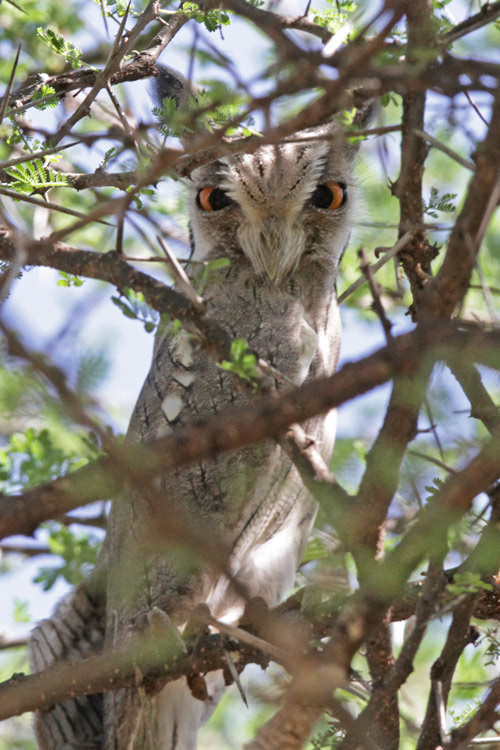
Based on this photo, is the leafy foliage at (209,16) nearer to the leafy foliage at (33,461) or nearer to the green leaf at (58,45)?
the green leaf at (58,45)

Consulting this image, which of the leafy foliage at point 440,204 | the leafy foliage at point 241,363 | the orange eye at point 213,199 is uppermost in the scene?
the orange eye at point 213,199

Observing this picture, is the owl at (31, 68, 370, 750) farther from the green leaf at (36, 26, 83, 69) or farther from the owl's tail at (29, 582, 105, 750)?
the green leaf at (36, 26, 83, 69)

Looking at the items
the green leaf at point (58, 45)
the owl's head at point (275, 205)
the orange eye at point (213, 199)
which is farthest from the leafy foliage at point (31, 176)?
the orange eye at point (213, 199)

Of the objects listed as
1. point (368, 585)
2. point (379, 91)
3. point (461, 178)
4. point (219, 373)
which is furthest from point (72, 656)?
point (461, 178)

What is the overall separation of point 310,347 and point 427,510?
1427 mm

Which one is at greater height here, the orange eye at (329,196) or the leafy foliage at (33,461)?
Result: the orange eye at (329,196)

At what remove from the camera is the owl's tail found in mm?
2432

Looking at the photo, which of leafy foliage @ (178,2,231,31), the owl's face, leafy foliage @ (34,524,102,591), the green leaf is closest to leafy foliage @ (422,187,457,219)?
the owl's face

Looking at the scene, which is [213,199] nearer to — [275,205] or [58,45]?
[275,205]

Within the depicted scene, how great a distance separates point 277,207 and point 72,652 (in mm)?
1394

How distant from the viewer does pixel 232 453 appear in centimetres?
251

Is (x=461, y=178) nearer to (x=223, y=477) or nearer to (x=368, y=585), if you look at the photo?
(x=223, y=477)

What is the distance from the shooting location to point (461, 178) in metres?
4.45

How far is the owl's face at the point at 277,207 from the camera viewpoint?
2.68 metres
